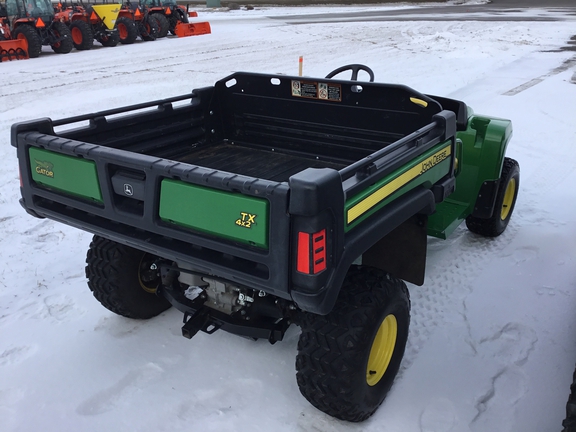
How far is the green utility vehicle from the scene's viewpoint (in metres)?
2.08

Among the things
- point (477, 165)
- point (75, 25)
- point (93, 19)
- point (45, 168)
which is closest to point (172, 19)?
point (93, 19)

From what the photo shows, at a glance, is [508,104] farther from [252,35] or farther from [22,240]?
[252,35]

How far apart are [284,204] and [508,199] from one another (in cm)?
315

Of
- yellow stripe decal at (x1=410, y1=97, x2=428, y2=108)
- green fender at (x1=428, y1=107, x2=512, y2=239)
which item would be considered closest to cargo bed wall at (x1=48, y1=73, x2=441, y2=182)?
yellow stripe decal at (x1=410, y1=97, x2=428, y2=108)

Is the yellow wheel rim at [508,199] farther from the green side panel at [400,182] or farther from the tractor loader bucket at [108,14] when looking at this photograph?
the tractor loader bucket at [108,14]

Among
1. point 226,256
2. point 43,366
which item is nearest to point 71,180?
point 226,256

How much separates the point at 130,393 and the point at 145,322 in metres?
0.65

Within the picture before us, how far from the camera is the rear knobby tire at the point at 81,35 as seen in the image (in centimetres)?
1470

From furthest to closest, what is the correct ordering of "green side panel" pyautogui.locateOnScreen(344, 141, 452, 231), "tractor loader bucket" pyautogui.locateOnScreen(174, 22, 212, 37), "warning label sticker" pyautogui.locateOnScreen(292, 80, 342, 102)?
"tractor loader bucket" pyautogui.locateOnScreen(174, 22, 212, 37)
"warning label sticker" pyautogui.locateOnScreen(292, 80, 342, 102)
"green side panel" pyautogui.locateOnScreen(344, 141, 452, 231)

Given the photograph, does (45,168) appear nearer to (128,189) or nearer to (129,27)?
(128,189)

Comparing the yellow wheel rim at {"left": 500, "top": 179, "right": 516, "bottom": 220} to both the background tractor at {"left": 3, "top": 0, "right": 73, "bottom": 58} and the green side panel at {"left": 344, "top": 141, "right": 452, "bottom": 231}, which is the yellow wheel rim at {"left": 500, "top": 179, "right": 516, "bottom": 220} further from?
the background tractor at {"left": 3, "top": 0, "right": 73, "bottom": 58}

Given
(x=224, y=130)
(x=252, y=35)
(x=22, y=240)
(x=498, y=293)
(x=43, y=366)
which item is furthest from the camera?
(x=252, y=35)

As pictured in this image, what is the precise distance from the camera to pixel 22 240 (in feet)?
14.4

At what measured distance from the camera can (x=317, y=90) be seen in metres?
3.68
